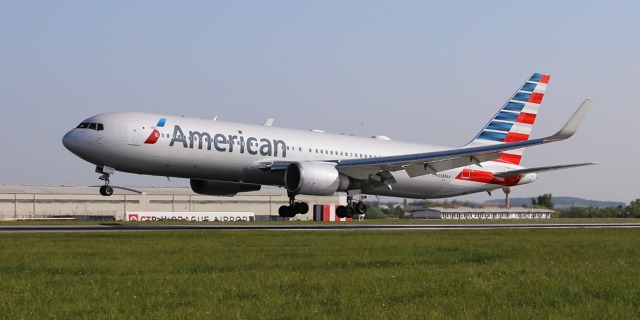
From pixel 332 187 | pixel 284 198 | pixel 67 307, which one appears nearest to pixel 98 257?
pixel 67 307

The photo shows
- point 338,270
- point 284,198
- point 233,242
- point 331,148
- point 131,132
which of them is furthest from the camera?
point 284,198

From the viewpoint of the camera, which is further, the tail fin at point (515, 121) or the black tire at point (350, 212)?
the tail fin at point (515, 121)

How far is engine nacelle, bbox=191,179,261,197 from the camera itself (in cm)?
4825

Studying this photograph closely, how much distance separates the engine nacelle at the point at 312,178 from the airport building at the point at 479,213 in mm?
50955

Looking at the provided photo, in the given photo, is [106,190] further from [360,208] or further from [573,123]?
[573,123]

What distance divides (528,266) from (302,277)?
6.14m

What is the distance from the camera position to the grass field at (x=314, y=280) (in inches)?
516

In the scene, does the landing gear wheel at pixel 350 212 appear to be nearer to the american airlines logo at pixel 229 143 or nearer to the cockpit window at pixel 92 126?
the american airlines logo at pixel 229 143

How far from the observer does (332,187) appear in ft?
144

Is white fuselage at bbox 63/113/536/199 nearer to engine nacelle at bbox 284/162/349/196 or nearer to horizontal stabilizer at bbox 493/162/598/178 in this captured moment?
engine nacelle at bbox 284/162/349/196

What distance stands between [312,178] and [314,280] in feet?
84.3

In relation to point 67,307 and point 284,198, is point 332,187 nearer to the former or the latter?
point 67,307

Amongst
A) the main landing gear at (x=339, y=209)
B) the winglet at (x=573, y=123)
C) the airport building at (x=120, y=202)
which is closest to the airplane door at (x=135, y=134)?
the main landing gear at (x=339, y=209)

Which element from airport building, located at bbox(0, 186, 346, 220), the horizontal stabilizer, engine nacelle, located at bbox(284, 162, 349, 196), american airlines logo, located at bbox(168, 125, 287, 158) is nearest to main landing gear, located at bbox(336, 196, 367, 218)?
engine nacelle, located at bbox(284, 162, 349, 196)
